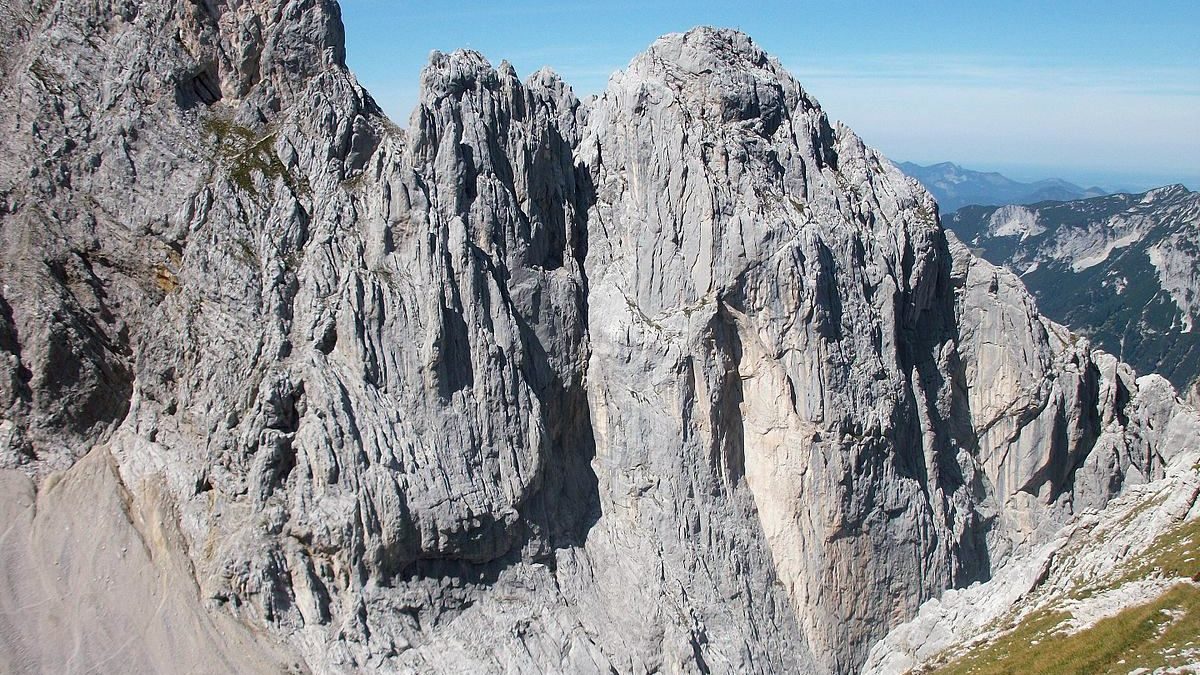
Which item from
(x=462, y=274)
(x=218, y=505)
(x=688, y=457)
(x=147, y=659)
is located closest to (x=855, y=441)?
(x=688, y=457)

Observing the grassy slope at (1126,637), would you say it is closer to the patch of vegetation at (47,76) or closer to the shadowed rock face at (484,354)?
the shadowed rock face at (484,354)

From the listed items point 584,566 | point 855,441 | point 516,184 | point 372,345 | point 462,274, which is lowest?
point 584,566

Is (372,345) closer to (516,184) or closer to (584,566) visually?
(516,184)

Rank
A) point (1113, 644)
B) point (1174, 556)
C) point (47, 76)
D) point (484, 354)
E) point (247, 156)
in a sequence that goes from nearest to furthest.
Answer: point (1113, 644), point (1174, 556), point (484, 354), point (47, 76), point (247, 156)

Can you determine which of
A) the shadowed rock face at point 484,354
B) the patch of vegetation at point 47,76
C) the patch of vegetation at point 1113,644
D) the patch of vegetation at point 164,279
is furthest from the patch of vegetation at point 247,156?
the patch of vegetation at point 1113,644

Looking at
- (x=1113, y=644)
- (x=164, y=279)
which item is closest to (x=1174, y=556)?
(x=1113, y=644)

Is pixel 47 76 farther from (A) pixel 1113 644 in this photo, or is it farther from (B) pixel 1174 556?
(B) pixel 1174 556
